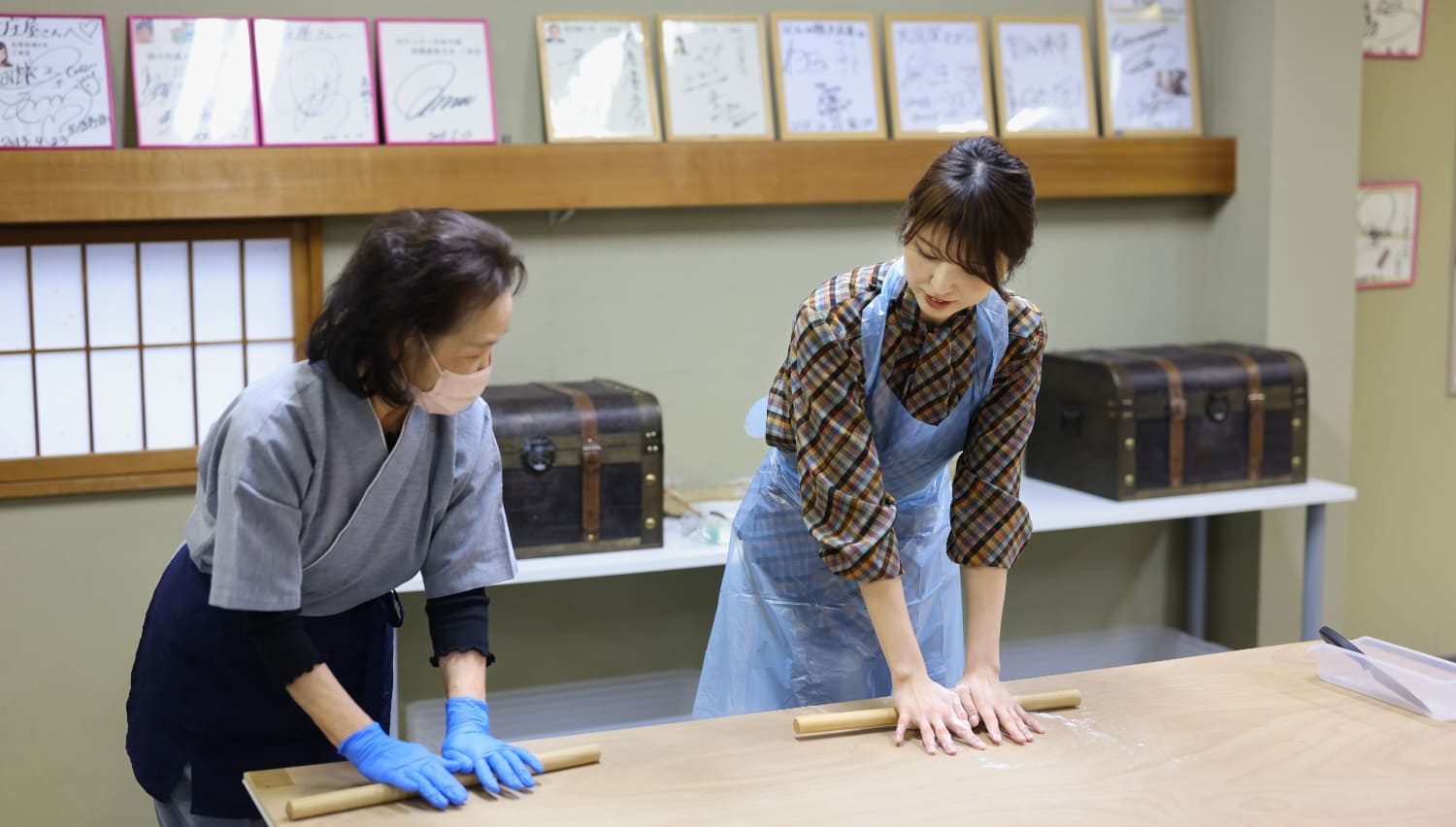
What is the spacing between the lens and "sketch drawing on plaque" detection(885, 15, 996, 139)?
3.29 metres

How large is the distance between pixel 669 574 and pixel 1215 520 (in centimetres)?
152

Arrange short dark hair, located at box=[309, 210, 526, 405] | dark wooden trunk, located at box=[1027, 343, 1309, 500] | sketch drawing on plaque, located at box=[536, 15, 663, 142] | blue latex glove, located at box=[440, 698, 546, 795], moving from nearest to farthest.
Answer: short dark hair, located at box=[309, 210, 526, 405], blue latex glove, located at box=[440, 698, 546, 795], sketch drawing on plaque, located at box=[536, 15, 663, 142], dark wooden trunk, located at box=[1027, 343, 1309, 500]

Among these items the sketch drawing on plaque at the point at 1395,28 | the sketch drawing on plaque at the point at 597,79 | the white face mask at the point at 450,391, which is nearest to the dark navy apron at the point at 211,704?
the white face mask at the point at 450,391

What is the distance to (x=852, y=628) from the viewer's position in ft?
6.61

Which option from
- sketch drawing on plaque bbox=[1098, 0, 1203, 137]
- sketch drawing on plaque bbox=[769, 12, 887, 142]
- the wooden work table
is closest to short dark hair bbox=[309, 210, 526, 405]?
the wooden work table

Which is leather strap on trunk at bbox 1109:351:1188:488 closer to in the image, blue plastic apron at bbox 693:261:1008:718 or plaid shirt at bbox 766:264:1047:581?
blue plastic apron at bbox 693:261:1008:718

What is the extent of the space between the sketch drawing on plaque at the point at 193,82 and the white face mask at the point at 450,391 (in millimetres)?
1553

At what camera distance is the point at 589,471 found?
276 centimetres

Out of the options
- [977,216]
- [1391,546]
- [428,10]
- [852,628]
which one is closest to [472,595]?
[852,628]

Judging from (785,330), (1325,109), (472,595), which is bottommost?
(472,595)

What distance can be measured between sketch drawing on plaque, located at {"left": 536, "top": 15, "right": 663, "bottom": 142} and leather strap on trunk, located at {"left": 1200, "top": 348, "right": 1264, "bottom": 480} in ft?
4.83

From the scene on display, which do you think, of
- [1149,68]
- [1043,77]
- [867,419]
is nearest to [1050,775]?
[867,419]

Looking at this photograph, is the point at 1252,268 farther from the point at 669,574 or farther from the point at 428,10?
the point at 428,10

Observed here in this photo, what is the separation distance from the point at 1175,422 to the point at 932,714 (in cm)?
169
